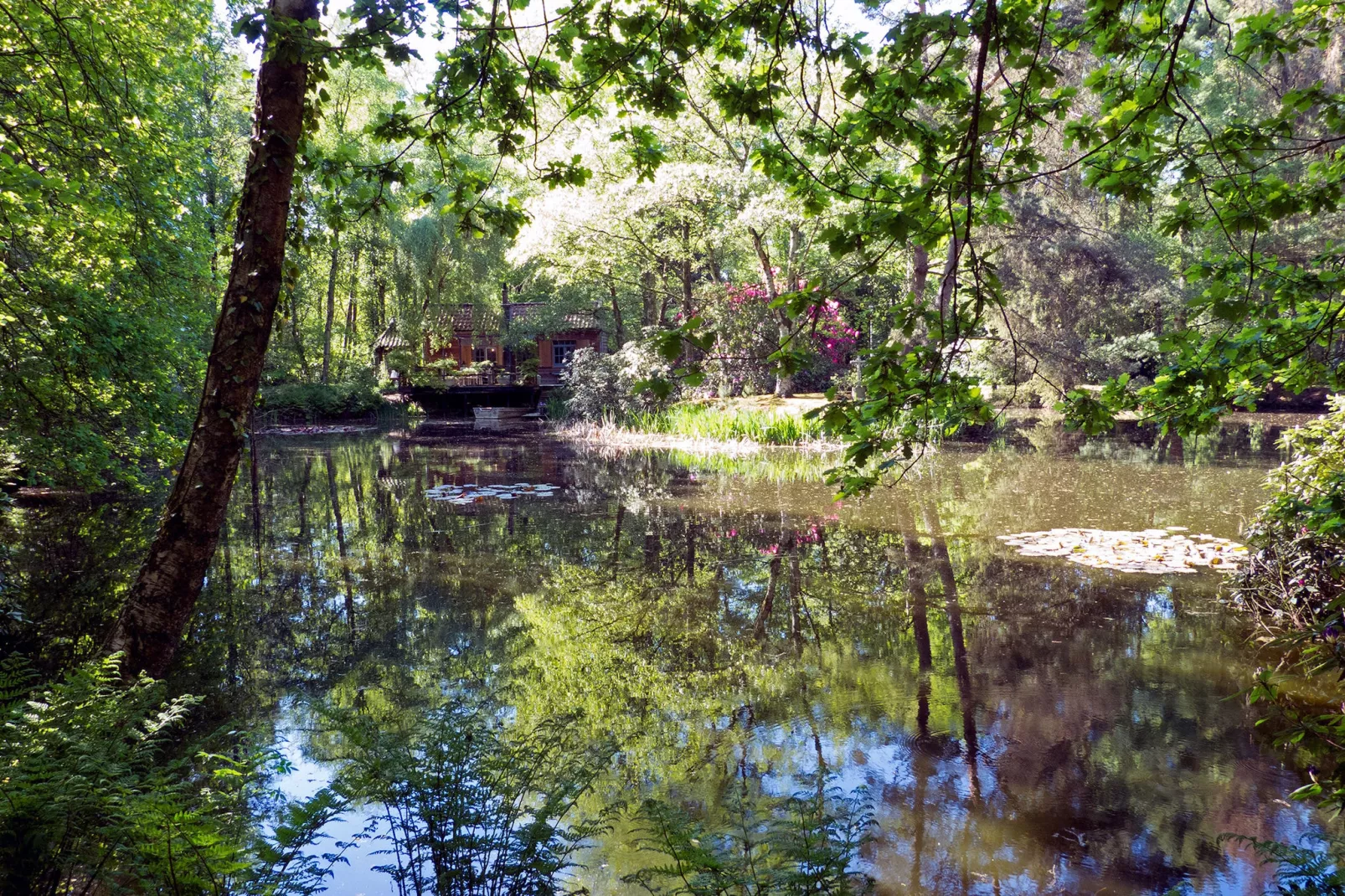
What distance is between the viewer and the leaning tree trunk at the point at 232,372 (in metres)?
3.34

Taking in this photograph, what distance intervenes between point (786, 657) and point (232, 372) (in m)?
3.90

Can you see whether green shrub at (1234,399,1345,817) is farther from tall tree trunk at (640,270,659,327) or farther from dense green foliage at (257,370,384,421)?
dense green foliage at (257,370,384,421)

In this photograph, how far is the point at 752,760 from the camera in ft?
13.5

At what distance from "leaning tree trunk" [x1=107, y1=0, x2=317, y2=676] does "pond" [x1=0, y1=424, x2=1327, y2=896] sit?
0.89m

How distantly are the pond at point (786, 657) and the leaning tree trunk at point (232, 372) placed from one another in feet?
2.92

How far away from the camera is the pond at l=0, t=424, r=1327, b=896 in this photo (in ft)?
11.7

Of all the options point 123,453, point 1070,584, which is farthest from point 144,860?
point 1070,584

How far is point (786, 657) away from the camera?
5.59 m

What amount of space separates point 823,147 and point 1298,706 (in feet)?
14.1

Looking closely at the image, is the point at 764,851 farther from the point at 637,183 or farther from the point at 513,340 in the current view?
the point at 513,340

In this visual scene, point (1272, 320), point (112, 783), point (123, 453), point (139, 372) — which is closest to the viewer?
point (112, 783)

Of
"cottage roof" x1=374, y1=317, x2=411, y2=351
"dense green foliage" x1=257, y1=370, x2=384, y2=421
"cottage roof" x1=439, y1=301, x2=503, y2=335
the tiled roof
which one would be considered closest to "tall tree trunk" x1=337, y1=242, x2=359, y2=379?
"cottage roof" x1=374, y1=317, x2=411, y2=351

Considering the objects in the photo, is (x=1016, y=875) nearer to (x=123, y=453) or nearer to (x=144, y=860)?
(x=144, y=860)

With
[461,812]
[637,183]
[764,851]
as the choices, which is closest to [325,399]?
[637,183]
